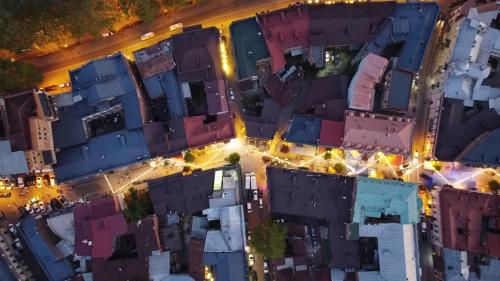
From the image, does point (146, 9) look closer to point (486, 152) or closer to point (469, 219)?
point (486, 152)

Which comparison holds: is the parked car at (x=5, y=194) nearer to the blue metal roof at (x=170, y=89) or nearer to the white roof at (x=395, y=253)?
the blue metal roof at (x=170, y=89)

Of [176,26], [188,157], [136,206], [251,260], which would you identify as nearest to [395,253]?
[251,260]

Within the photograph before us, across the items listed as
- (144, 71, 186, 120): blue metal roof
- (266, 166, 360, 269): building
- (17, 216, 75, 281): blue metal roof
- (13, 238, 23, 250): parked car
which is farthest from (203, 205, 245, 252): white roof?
(13, 238, 23, 250): parked car

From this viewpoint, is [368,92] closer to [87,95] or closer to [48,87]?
[87,95]

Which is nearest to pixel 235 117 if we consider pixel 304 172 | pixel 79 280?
pixel 304 172

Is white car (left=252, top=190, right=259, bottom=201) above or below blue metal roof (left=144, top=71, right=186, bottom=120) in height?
below

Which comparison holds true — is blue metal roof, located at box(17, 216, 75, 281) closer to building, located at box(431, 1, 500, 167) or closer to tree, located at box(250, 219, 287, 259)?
tree, located at box(250, 219, 287, 259)
